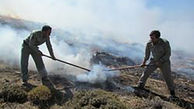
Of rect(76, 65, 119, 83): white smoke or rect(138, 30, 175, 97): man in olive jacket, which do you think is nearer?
rect(138, 30, 175, 97): man in olive jacket

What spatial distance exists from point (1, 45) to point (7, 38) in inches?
41.7

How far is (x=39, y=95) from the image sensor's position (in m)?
8.16

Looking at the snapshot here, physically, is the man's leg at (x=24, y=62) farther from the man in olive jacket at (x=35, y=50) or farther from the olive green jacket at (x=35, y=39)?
the olive green jacket at (x=35, y=39)

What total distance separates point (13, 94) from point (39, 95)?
2.15 feet

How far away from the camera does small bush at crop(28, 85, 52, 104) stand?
8.12 m

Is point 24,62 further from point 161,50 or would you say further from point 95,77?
point 161,50

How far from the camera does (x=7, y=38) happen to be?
15.7 m

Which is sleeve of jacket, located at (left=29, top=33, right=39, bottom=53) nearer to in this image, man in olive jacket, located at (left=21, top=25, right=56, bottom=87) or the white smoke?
man in olive jacket, located at (left=21, top=25, right=56, bottom=87)

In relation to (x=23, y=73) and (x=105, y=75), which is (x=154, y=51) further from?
(x=23, y=73)

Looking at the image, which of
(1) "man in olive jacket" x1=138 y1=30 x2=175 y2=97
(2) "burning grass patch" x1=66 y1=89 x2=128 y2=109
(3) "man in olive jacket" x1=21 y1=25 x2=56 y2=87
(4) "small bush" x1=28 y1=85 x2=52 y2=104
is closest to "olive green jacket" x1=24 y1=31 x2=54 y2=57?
(3) "man in olive jacket" x1=21 y1=25 x2=56 y2=87

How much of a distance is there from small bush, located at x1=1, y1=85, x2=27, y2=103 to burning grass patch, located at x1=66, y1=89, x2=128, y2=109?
1187mm

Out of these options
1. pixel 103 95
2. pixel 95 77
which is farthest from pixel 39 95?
pixel 95 77

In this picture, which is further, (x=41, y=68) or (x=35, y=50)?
(x=41, y=68)

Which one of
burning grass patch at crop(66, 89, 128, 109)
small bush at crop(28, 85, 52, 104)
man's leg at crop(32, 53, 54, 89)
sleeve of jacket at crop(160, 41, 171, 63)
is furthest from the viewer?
man's leg at crop(32, 53, 54, 89)
